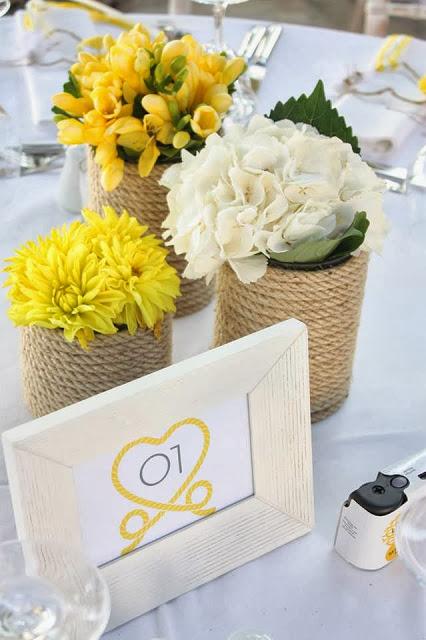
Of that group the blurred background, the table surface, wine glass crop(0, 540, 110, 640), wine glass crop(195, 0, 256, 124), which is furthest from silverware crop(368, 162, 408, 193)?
the blurred background

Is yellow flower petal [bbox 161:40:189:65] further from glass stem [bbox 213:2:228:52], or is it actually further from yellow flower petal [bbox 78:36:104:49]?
yellow flower petal [bbox 78:36:104:49]

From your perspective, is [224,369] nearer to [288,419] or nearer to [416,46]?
[288,419]

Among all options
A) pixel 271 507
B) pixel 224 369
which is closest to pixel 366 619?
pixel 271 507

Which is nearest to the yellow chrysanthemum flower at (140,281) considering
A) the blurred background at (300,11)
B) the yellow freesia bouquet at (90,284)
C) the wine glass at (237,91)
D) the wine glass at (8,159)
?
the yellow freesia bouquet at (90,284)

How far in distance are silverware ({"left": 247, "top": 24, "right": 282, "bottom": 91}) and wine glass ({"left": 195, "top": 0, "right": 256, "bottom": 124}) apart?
55 millimetres

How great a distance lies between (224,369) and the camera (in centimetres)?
63

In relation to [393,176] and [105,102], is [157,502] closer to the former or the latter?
[105,102]

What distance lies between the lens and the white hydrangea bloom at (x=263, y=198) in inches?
27.8

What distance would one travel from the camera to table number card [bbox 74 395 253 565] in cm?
62

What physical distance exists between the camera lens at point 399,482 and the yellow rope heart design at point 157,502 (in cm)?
13

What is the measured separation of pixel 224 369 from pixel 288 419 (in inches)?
3.0

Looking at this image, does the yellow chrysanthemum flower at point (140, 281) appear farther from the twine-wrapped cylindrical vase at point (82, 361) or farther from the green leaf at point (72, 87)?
the green leaf at point (72, 87)

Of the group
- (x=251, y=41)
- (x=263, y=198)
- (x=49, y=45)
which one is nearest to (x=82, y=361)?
(x=263, y=198)

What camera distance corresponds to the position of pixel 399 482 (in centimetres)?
67
